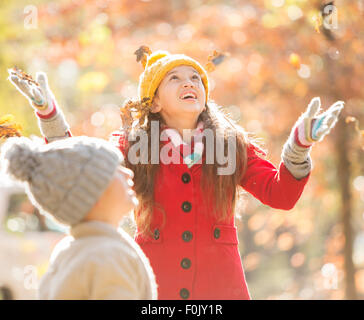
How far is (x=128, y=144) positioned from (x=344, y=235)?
3.99 metres

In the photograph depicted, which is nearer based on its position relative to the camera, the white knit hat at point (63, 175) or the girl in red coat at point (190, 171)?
the white knit hat at point (63, 175)

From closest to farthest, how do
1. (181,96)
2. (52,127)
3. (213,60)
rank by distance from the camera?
(52,127), (181,96), (213,60)

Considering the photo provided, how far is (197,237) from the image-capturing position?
2766mm

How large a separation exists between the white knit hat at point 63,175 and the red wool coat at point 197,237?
0.86 metres

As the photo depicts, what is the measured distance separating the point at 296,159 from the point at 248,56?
3956 millimetres

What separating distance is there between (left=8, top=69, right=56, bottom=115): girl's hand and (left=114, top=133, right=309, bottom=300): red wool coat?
616mm

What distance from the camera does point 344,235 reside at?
6.37m

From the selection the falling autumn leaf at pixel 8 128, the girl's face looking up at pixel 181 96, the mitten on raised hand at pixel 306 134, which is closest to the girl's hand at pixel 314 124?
the mitten on raised hand at pixel 306 134

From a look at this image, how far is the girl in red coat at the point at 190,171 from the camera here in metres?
2.71

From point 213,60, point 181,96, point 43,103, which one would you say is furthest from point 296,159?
point 43,103

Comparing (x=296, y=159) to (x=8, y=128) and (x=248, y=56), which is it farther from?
(x=248, y=56)

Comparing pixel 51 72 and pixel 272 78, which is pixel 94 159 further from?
pixel 51 72

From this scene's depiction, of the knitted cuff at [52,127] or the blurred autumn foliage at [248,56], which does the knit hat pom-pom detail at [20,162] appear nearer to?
the knitted cuff at [52,127]

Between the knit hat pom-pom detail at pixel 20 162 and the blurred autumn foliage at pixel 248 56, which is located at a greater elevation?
the blurred autumn foliage at pixel 248 56
